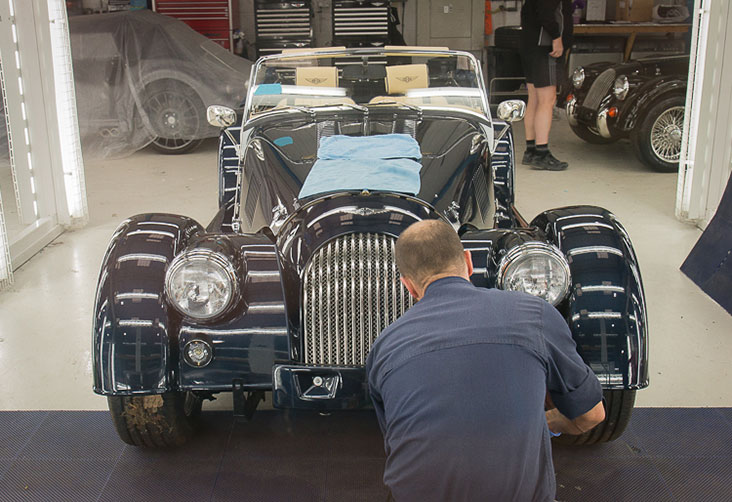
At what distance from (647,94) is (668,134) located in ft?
1.54

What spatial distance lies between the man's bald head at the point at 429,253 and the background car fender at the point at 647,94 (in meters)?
5.92

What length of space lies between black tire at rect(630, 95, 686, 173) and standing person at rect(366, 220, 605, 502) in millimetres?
5969

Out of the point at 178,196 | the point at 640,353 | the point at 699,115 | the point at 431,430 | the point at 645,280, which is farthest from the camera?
the point at 178,196

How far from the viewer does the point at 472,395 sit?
161 centimetres

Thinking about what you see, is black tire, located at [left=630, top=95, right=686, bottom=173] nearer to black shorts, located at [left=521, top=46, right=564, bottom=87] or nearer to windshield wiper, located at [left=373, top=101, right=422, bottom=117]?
black shorts, located at [left=521, top=46, right=564, bottom=87]

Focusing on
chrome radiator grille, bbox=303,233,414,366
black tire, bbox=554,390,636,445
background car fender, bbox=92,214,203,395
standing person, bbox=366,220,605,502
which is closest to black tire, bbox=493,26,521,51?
black tire, bbox=554,390,636,445

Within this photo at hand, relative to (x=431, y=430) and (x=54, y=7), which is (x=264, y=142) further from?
(x=54, y=7)

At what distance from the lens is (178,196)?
6844 mm

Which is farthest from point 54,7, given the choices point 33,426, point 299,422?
point 299,422

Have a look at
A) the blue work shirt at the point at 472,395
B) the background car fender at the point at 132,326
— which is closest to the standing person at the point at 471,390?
the blue work shirt at the point at 472,395

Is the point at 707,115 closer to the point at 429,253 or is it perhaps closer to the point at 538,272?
the point at 538,272

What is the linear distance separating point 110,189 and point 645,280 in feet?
16.1

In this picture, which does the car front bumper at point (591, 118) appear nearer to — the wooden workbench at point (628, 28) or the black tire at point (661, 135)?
the black tire at point (661, 135)

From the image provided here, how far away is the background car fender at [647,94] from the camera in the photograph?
7086 millimetres
